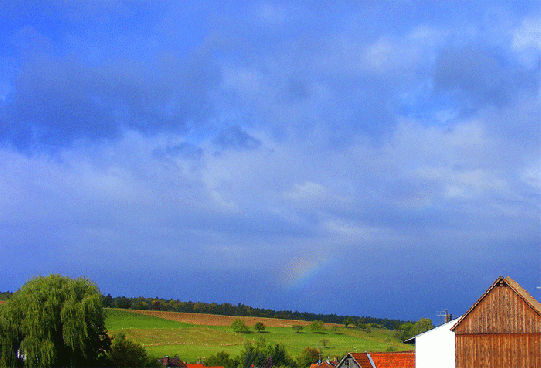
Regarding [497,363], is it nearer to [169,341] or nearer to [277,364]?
[277,364]

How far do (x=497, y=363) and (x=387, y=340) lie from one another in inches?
6300

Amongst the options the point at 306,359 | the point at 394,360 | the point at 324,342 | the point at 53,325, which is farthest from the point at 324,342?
the point at 53,325

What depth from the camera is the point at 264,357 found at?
12056 cm

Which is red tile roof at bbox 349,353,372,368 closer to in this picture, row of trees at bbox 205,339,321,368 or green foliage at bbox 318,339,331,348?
row of trees at bbox 205,339,321,368

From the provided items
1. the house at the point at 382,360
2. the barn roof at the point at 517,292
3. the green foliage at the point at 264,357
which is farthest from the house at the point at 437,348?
the green foliage at the point at 264,357

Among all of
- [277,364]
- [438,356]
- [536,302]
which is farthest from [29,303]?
[277,364]

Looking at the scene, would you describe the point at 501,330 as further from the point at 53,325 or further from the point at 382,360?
the point at 53,325

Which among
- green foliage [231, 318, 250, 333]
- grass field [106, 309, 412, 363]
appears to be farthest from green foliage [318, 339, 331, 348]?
green foliage [231, 318, 250, 333]

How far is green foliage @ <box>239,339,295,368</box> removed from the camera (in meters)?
118

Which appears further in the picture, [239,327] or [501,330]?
[239,327]

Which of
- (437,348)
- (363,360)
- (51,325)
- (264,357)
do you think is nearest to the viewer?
(437,348)

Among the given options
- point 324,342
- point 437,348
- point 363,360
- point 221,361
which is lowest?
point 221,361

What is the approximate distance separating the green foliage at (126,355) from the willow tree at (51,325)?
8.21 meters

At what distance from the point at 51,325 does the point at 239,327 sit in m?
142
